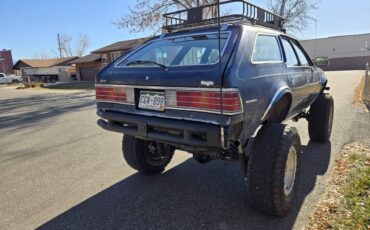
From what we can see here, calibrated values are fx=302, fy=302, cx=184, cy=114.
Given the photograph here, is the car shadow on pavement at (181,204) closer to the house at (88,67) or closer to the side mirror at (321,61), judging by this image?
the side mirror at (321,61)

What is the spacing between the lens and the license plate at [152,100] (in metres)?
2.95

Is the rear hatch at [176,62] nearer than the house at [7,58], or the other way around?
the rear hatch at [176,62]

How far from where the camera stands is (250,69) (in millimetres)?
2826

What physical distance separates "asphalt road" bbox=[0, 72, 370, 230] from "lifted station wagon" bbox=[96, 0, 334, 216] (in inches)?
15.0

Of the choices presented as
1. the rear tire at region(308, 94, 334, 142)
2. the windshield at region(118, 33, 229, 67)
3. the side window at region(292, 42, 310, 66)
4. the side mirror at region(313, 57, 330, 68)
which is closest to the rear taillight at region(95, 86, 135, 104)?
the windshield at region(118, 33, 229, 67)

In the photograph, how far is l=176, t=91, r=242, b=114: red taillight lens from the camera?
100.0 inches

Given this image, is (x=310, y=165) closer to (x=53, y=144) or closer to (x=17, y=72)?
(x=53, y=144)

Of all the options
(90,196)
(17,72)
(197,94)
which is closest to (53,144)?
(90,196)

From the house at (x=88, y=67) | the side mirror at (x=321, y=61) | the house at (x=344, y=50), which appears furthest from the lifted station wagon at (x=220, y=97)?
the house at (x=344, y=50)

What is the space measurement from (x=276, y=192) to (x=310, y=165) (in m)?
1.76

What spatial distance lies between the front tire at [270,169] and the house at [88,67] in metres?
38.8

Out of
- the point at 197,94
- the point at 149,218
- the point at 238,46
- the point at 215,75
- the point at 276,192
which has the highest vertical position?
the point at 238,46

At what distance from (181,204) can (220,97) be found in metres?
1.45

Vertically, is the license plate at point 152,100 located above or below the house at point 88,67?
below
